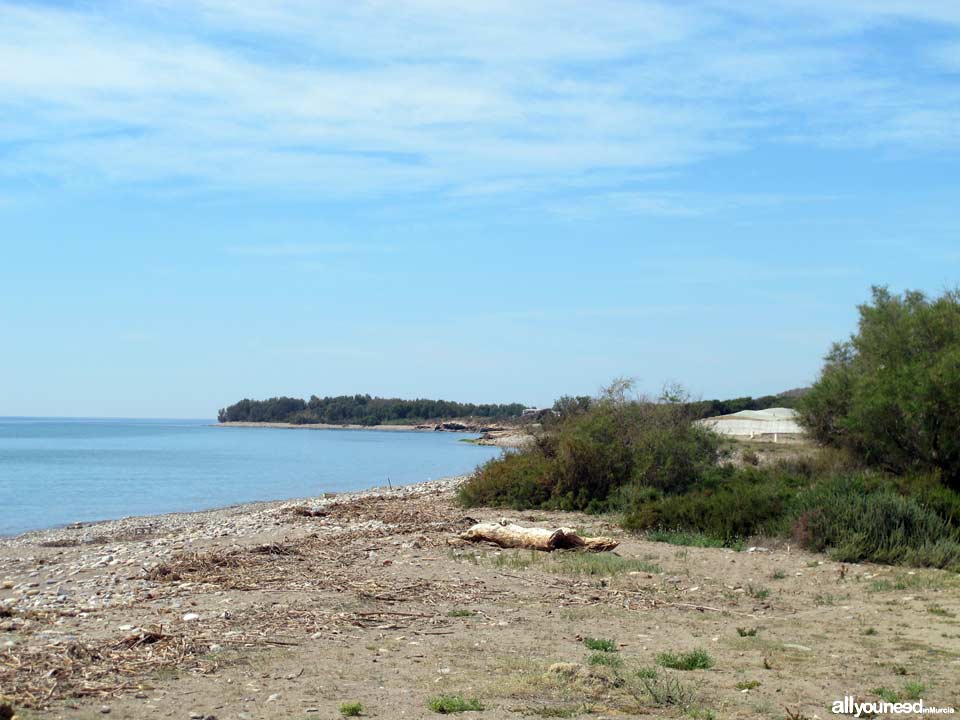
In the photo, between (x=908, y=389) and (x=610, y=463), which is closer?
(x=908, y=389)

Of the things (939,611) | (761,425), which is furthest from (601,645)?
(761,425)

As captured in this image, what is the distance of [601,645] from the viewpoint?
903cm

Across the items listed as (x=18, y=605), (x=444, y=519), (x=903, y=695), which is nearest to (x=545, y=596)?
(x=903, y=695)

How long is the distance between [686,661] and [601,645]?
0.94m

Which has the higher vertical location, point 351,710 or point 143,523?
point 351,710

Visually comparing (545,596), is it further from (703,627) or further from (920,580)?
(920,580)

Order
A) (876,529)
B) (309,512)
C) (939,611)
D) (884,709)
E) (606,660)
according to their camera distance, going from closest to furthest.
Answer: (884,709), (606,660), (939,611), (876,529), (309,512)

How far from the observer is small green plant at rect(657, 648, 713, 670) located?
8266mm

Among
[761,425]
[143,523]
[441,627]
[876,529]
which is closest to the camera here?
[441,627]

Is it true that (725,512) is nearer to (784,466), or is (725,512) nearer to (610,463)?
(610,463)

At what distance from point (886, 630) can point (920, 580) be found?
382 centimetres

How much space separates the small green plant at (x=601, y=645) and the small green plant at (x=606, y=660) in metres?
0.32

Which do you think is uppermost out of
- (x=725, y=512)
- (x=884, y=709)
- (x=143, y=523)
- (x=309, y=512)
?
(x=725, y=512)

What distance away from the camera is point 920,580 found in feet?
44.3
